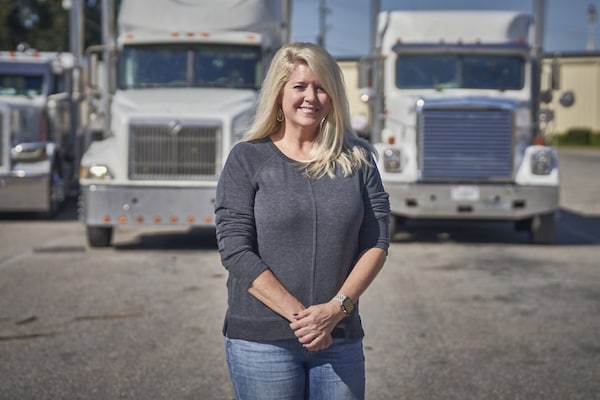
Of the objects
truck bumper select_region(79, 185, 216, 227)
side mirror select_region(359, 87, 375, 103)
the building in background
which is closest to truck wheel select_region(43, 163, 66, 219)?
truck bumper select_region(79, 185, 216, 227)

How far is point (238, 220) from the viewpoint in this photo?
3365 mm

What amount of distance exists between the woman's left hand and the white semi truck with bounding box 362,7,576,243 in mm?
10384

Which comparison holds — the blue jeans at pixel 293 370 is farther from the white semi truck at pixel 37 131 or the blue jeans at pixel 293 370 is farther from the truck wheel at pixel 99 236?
the white semi truck at pixel 37 131

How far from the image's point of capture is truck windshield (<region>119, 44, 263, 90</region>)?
13.7 m

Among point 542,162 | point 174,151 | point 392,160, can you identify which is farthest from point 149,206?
point 542,162

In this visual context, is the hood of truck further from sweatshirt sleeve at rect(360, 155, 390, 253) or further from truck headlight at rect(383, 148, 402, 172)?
sweatshirt sleeve at rect(360, 155, 390, 253)

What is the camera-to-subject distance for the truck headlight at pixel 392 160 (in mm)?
13883

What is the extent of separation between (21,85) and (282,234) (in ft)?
53.6

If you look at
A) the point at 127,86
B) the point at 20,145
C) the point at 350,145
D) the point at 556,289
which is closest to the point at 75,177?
the point at 20,145

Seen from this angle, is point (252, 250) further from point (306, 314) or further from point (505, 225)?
point (505, 225)

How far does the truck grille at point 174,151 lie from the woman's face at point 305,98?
9.12m

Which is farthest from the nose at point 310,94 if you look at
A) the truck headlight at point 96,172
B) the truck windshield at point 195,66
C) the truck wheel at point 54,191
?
the truck wheel at point 54,191

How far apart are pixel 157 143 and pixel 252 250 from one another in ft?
30.9

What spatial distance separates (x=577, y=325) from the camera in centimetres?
835
